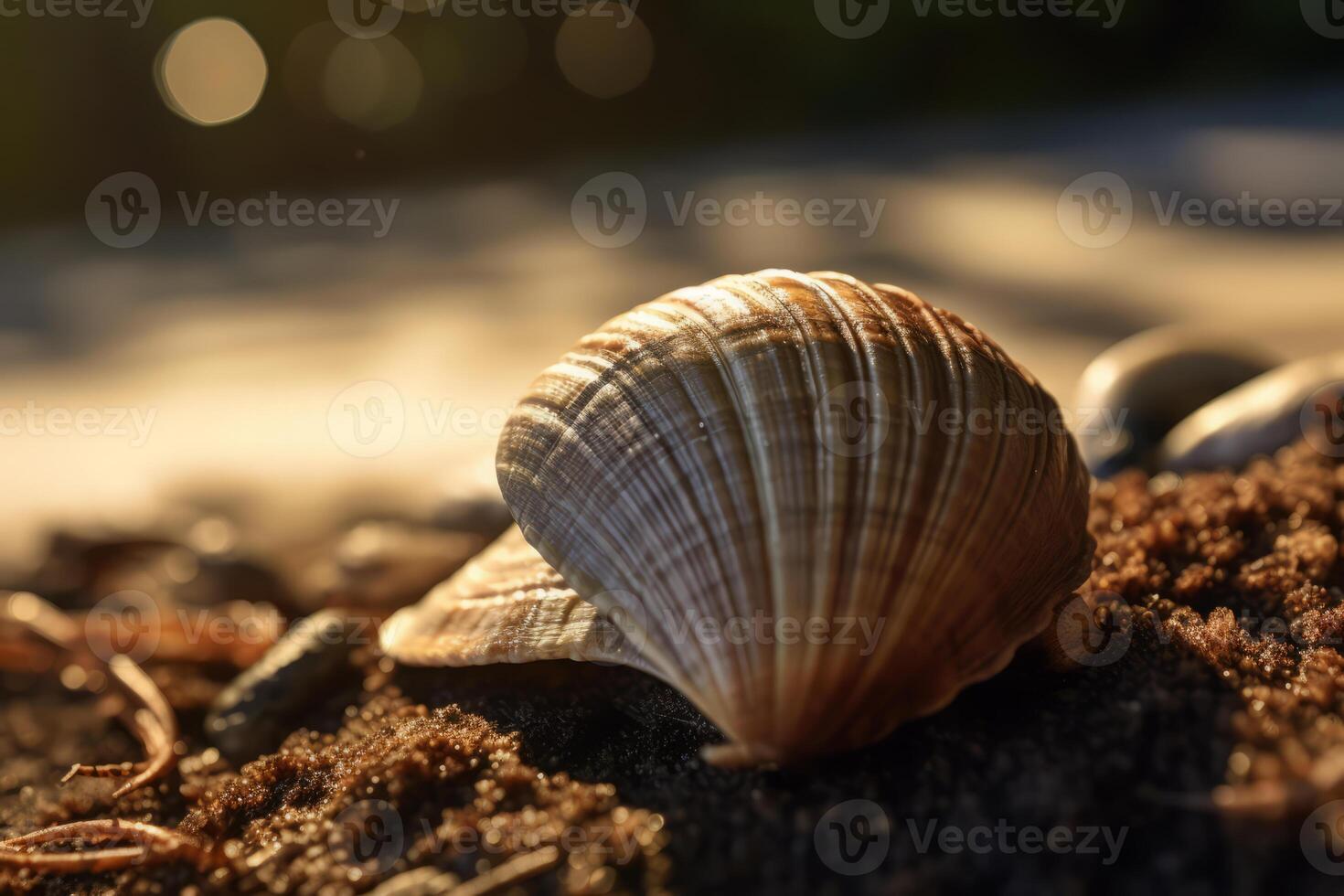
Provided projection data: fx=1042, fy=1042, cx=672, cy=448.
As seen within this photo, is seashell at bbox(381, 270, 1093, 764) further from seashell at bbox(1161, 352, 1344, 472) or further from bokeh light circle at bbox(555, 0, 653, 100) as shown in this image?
bokeh light circle at bbox(555, 0, 653, 100)

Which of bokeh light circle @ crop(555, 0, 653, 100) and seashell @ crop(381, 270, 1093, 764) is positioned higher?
bokeh light circle @ crop(555, 0, 653, 100)

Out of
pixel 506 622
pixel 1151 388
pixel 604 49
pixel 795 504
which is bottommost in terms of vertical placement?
pixel 1151 388

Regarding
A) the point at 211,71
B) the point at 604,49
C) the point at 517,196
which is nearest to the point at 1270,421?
the point at 517,196

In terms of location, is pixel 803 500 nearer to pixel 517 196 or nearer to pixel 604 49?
pixel 517 196

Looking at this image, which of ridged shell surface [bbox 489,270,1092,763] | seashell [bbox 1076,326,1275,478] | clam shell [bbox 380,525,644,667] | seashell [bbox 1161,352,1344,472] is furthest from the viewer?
seashell [bbox 1076,326,1275,478]

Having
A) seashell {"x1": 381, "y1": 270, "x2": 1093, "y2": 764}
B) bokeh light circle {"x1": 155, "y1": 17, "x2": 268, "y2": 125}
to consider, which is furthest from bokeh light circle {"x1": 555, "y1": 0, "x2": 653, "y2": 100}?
seashell {"x1": 381, "y1": 270, "x2": 1093, "y2": 764}

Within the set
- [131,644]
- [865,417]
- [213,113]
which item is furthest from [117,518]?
[213,113]
